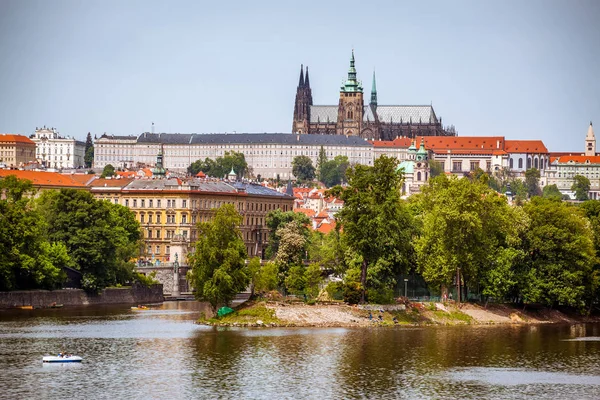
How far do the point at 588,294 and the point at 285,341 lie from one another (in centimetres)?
3380

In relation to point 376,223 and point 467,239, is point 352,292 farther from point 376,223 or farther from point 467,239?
point 467,239

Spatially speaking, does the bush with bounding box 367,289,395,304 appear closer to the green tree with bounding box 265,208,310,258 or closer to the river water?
the river water

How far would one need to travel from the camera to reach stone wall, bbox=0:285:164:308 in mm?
112250

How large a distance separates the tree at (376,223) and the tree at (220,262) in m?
8.65

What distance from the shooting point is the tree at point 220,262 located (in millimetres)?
97938

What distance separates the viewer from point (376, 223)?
337 feet

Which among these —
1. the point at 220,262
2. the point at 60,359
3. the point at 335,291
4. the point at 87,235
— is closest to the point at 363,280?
the point at 335,291

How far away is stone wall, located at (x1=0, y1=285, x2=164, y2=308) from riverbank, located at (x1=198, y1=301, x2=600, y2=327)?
→ 17776mm

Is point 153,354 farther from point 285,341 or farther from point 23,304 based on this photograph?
point 23,304

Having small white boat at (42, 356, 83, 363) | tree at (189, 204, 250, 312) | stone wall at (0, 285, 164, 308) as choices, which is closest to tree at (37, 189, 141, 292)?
stone wall at (0, 285, 164, 308)

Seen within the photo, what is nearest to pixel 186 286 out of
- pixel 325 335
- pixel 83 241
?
pixel 83 241

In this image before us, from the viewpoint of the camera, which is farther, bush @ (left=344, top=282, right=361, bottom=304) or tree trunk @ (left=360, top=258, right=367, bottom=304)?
tree trunk @ (left=360, top=258, right=367, bottom=304)

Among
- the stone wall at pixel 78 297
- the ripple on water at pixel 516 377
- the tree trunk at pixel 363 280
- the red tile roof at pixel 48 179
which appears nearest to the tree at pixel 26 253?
the stone wall at pixel 78 297

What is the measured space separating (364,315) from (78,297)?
29446mm
